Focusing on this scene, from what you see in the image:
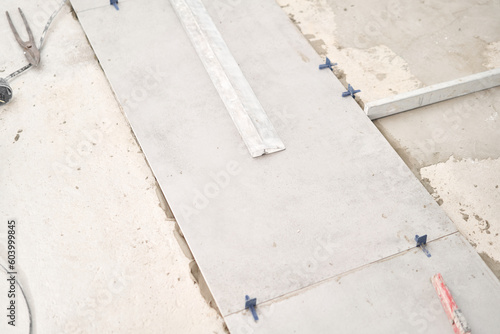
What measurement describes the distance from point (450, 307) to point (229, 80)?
2.36m

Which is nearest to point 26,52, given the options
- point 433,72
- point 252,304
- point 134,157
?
point 134,157

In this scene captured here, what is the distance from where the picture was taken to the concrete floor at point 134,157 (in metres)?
3.45

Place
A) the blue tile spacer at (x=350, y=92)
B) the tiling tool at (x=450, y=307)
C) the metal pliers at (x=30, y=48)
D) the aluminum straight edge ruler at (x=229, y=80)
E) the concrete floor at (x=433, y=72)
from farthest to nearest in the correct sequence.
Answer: the metal pliers at (x=30, y=48) < the blue tile spacer at (x=350, y=92) < the aluminum straight edge ruler at (x=229, y=80) < the concrete floor at (x=433, y=72) < the tiling tool at (x=450, y=307)

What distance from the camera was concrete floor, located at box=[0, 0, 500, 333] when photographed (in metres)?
3.45

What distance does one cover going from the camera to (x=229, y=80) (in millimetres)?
Answer: 4402

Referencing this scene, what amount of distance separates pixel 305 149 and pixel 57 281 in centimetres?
194

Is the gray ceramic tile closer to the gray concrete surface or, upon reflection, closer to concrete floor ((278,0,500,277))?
concrete floor ((278,0,500,277))

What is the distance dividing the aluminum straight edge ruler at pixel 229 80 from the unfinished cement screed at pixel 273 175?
0.26 feet

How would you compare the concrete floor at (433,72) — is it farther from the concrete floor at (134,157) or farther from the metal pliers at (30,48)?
the metal pliers at (30,48)

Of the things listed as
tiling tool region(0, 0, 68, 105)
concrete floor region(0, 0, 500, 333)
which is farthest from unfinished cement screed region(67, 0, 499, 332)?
tiling tool region(0, 0, 68, 105)

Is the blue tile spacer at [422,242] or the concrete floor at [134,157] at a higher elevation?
the concrete floor at [134,157]

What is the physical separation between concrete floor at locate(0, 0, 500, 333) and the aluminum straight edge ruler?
2.62 feet

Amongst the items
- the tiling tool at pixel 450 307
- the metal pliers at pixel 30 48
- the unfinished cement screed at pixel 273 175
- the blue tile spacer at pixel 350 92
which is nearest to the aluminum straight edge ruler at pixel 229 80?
the unfinished cement screed at pixel 273 175

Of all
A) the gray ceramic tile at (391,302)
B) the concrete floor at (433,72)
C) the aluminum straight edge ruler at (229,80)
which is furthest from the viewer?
the aluminum straight edge ruler at (229,80)
